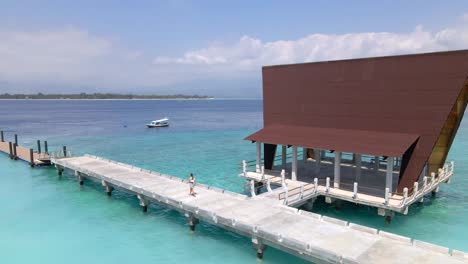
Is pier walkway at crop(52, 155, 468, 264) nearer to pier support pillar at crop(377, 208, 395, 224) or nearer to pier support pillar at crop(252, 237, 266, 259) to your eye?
pier support pillar at crop(252, 237, 266, 259)

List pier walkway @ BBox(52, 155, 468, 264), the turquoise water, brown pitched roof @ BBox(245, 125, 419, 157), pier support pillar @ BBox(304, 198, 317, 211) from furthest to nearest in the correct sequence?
pier support pillar @ BBox(304, 198, 317, 211) → brown pitched roof @ BBox(245, 125, 419, 157) → the turquoise water → pier walkway @ BBox(52, 155, 468, 264)

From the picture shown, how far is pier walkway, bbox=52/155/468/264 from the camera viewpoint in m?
12.4

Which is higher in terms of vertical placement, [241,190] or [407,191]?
[407,191]

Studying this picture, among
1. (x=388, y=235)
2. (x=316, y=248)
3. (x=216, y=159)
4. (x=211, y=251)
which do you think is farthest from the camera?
(x=216, y=159)

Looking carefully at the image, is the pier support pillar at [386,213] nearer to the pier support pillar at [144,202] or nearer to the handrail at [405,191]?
the handrail at [405,191]

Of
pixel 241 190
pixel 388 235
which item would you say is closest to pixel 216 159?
pixel 241 190

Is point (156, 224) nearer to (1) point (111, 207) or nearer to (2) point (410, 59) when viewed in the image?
(1) point (111, 207)

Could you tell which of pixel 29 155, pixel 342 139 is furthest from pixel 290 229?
pixel 29 155

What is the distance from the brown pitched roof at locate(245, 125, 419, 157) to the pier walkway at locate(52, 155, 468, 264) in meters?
5.01

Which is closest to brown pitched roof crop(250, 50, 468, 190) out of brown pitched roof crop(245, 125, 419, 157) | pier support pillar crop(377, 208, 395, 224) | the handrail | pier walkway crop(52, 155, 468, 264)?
brown pitched roof crop(245, 125, 419, 157)

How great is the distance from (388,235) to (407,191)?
5.46 meters

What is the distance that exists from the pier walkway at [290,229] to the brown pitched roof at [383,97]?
6.38 m

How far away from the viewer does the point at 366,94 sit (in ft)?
70.0

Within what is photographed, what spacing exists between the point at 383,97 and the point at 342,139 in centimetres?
371
